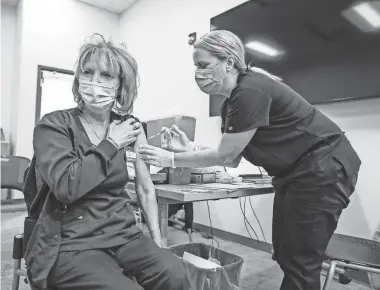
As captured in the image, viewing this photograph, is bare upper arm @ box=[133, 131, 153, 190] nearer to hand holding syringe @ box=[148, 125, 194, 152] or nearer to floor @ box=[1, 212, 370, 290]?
hand holding syringe @ box=[148, 125, 194, 152]

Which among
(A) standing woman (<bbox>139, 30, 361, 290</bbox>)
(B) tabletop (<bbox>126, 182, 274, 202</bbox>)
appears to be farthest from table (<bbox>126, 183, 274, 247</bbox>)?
(A) standing woman (<bbox>139, 30, 361, 290</bbox>)

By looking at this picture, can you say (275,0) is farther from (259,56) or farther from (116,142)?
(116,142)

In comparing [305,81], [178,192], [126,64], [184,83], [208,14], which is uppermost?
[208,14]

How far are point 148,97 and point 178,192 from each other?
10.2 ft

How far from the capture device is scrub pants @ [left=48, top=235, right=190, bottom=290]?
32.9 inches

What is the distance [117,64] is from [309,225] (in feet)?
3.27

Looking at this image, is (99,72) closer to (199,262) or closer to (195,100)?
(199,262)

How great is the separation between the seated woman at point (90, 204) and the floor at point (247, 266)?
1.15 metres

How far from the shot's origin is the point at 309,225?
116 centimetres

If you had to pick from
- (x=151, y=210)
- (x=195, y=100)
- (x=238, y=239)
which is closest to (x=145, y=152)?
(x=151, y=210)

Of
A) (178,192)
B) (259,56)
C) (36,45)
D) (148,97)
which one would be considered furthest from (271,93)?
(36,45)

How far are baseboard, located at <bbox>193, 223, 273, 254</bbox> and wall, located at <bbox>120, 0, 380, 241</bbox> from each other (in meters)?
0.05

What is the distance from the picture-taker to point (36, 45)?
418 centimetres

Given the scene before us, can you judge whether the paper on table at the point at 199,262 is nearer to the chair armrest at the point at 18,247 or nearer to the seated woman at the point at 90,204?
Result: the seated woman at the point at 90,204
